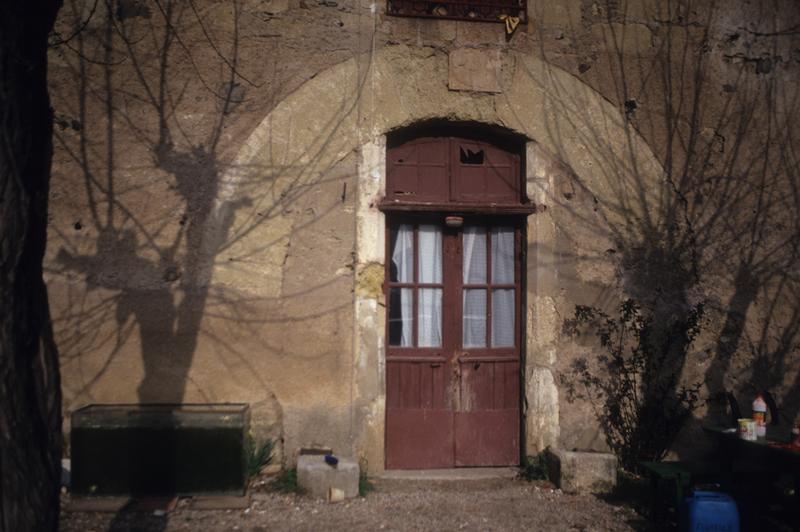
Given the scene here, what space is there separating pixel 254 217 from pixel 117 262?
3.54ft

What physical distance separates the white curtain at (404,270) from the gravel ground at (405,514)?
4.28 ft

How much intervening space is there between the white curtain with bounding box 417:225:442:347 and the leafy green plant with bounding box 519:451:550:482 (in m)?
1.18

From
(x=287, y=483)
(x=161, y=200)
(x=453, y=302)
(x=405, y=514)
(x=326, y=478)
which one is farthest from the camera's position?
(x=453, y=302)

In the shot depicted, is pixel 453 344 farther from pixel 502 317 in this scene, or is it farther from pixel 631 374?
pixel 631 374

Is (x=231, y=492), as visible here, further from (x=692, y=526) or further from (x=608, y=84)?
(x=608, y=84)

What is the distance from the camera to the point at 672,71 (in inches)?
225

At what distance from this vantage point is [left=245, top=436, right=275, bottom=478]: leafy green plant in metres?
5.01

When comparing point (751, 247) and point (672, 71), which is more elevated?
point (672, 71)

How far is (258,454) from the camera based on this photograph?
506cm

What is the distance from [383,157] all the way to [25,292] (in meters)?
3.44

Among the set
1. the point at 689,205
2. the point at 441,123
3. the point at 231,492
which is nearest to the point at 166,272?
the point at 231,492

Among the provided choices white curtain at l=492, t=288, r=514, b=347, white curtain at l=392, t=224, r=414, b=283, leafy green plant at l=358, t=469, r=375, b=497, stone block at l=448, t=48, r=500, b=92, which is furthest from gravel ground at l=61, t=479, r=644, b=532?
stone block at l=448, t=48, r=500, b=92

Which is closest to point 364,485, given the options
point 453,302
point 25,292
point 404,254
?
point 453,302

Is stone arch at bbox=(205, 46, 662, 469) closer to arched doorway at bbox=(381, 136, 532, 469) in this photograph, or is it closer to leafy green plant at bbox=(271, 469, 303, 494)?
arched doorway at bbox=(381, 136, 532, 469)
